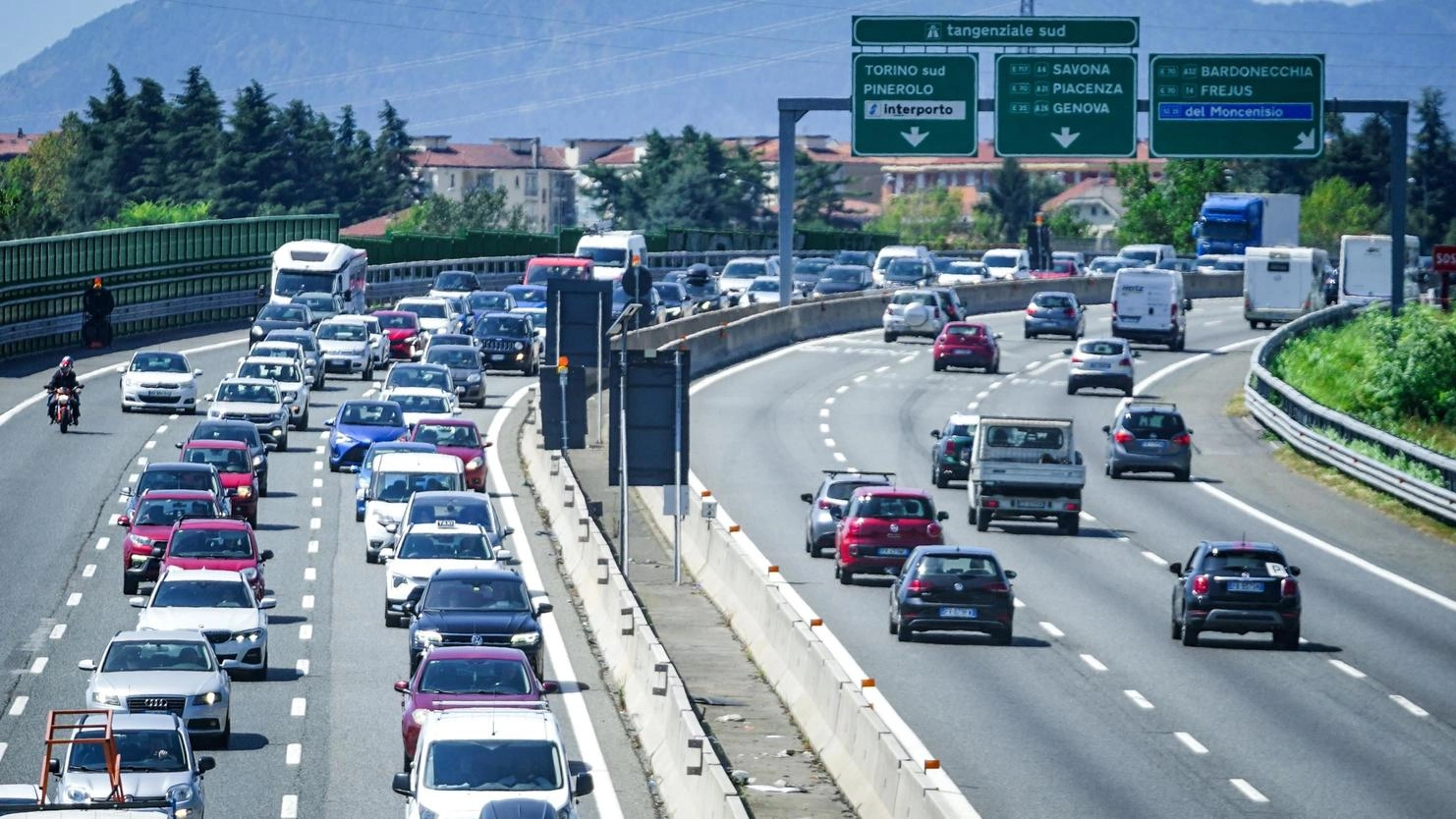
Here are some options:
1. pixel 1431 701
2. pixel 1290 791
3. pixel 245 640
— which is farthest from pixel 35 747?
pixel 1431 701

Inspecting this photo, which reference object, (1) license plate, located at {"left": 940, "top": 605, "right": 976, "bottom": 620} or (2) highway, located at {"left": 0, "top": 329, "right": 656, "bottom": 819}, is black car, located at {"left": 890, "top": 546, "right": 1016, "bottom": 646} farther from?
(2) highway, located at {"left": 0, "top": 329, "right": 656, "bottom": 819}

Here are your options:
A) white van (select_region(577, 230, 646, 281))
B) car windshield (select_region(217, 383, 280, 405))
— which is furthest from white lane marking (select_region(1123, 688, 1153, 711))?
white van (select_region(577, 230, 646, 281))

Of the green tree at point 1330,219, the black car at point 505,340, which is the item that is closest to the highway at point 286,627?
the black car at point 505,340

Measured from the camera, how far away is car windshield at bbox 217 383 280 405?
167 feet

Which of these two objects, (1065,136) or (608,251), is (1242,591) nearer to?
(1065,136)

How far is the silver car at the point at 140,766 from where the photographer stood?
67.5ft

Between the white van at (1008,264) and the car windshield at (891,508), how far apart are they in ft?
211

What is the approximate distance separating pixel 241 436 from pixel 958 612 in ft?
63.4

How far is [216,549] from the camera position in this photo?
111ft

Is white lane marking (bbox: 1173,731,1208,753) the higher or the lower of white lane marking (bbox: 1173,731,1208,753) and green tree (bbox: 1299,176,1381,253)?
the lower

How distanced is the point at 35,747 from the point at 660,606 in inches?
429

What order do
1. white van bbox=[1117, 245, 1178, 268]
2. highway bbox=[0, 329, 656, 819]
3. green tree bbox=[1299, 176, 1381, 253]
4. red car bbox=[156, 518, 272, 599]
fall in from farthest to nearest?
green tree bbox=[1299, 176, 1381, 253]
white van bbox=[1117, 245, 1178, 268]
red car bbox=[156, 518, 272, 599]
highway bbox=[0, 329, 656, 819]

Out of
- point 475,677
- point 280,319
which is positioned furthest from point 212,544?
point 280,319

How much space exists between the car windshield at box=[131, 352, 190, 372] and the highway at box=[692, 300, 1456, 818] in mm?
12244
